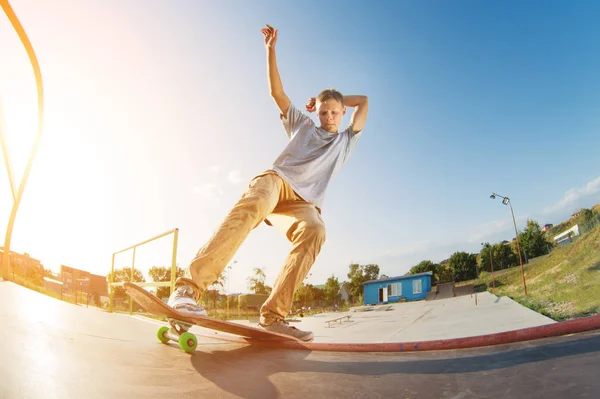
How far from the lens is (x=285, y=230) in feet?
5.81

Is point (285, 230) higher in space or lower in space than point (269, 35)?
lower

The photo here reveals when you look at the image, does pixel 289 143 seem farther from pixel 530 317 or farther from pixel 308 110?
pixel 530 317

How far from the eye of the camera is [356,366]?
1011 mm

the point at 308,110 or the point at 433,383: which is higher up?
the point at 308,110

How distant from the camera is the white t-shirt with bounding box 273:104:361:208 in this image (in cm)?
175

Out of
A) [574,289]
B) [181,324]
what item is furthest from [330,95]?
[574,289]

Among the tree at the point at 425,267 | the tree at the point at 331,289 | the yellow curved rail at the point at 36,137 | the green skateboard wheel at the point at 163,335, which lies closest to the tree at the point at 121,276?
the yellow curved rail at the point at 36,137

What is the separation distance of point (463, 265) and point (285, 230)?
49.3 metres

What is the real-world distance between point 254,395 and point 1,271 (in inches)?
120

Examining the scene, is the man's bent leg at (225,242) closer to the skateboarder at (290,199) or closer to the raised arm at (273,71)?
the skateboarder at (290,199)

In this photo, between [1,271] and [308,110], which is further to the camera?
[1,271]

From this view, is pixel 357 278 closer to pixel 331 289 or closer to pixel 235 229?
pixel 331 289

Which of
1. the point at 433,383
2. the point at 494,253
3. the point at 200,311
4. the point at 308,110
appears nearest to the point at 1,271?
the point at 200,311

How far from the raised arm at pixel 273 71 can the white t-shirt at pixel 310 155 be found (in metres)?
0.09
